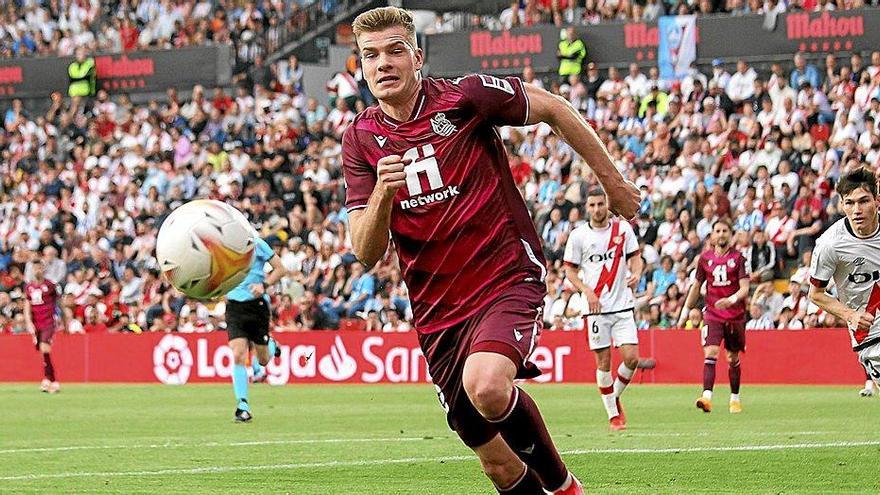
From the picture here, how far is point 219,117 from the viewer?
1431 inches

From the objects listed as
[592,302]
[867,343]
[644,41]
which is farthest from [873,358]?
[644,41]

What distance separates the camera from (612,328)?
15852 millimetres

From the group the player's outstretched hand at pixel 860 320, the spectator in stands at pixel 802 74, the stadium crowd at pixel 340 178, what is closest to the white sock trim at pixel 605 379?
the player's outstretched hand at pixel 860 320

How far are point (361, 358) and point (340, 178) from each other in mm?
6253

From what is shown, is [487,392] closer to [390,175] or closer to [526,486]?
[526,486]

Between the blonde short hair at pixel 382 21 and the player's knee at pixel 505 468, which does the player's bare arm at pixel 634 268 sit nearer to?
the player's knee at pixel 505 468

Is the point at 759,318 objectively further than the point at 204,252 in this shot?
Yes

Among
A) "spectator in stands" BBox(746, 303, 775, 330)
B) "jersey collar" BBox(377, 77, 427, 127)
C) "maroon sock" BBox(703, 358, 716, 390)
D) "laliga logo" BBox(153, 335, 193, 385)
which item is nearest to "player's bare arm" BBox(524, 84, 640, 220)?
"jersey collar" BBox(377, 77, 427, 127)

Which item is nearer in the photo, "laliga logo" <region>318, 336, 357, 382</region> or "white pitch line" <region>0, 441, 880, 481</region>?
"white pitch line" <region>0, 441, 880, 481</region>

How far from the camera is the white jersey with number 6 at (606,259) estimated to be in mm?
15781

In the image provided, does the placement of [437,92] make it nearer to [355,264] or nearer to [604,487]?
[604,487]

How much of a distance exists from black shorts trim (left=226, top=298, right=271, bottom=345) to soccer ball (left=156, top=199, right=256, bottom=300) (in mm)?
7680

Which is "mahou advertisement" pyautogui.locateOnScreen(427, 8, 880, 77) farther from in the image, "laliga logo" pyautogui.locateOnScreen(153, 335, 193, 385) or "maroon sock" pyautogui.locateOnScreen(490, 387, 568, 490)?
"maroon sock" pyautogui.locateOnScreen(490, 387, 568, 490)

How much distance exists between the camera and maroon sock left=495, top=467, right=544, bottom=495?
723cm
